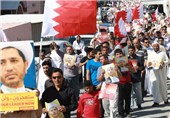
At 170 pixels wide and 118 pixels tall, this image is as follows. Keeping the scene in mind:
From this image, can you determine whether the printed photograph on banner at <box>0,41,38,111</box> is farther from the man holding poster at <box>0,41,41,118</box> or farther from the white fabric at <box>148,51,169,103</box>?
the white fabric at <box>148,51,169,103</box>

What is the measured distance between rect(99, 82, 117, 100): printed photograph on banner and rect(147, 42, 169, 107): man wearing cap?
2.18m

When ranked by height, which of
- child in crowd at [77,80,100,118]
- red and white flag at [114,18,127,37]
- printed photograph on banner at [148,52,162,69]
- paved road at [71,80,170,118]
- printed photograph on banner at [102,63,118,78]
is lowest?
paved road at [71,80,170,118]

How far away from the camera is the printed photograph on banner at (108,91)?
8.60 metres

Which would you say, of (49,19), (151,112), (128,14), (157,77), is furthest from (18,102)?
(128,14)

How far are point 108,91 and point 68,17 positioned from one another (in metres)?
1.99

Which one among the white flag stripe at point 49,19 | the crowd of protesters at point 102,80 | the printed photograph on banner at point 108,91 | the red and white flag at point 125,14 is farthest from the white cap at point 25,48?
the red and white flag at point 125,14

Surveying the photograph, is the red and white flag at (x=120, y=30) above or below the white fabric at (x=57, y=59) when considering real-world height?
above

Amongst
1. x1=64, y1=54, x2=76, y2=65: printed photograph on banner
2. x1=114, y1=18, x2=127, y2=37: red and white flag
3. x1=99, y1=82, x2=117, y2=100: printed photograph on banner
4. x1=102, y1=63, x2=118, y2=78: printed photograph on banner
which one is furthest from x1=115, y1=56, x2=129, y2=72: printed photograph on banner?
x1=114, y1=18, x2=127, y2=37: red and white flag

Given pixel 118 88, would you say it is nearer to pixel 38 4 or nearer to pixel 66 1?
pixel 66 1

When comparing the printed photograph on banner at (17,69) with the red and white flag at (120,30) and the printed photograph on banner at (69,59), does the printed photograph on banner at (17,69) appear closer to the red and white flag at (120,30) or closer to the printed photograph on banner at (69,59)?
the printed photograph on banner at (69,59)

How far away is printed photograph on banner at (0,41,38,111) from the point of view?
5379 mm

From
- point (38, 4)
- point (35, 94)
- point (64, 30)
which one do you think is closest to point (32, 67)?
point (35, 94)

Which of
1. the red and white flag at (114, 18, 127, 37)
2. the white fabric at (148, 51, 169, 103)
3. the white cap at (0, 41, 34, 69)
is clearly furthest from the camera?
the red and white flag at (114, 18, 127, 37)

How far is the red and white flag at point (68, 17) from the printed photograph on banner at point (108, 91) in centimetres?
152
